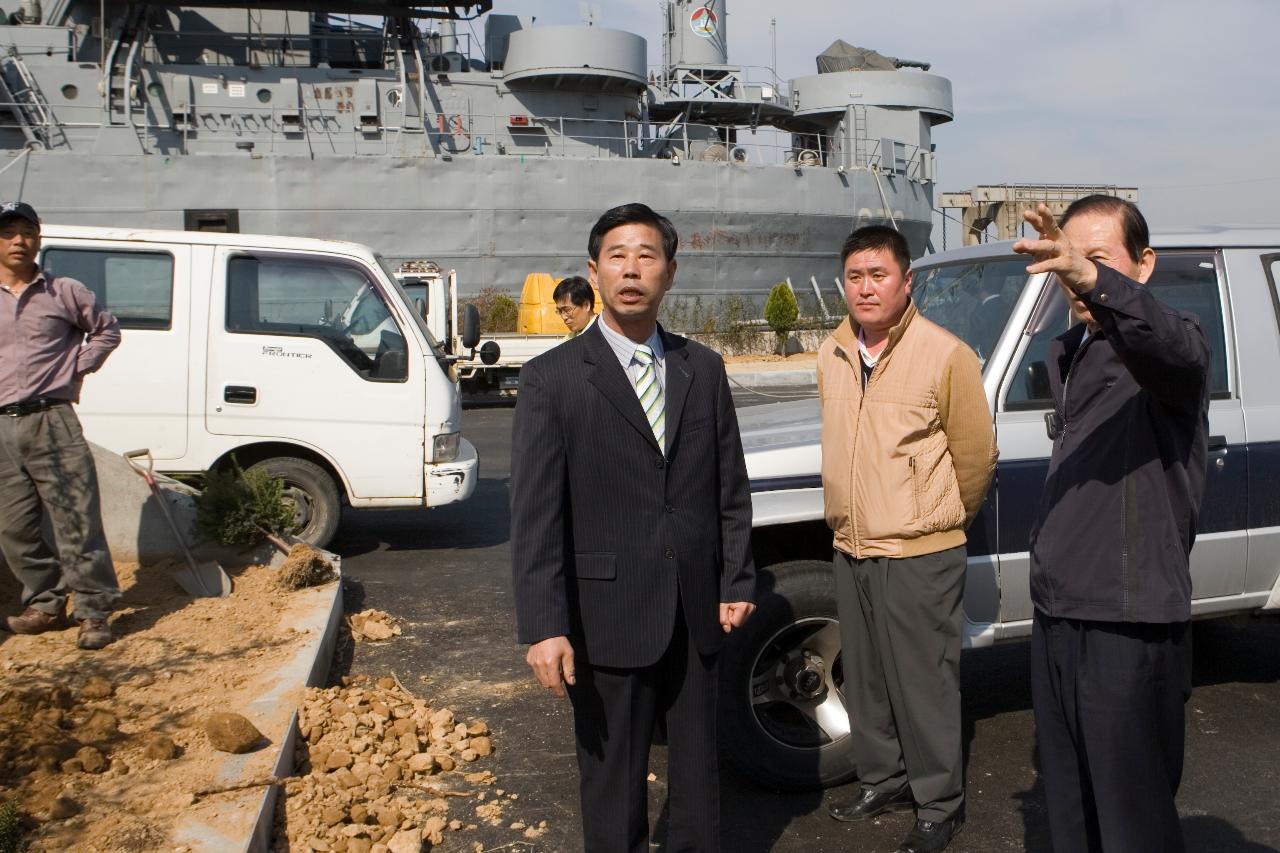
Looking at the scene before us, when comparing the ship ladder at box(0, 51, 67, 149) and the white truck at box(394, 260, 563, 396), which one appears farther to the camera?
the ship ladder at box(0, 51, 67, 149)

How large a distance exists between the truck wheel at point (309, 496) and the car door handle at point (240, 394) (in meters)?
0.44

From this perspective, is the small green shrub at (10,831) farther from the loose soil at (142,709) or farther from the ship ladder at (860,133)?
the ship ladder at (860,133)

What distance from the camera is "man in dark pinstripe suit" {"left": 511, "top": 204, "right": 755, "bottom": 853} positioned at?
2.84 metres

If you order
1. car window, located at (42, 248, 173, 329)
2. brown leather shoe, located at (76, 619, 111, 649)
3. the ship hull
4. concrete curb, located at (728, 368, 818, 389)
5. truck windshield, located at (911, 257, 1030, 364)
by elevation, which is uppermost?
the ship hull

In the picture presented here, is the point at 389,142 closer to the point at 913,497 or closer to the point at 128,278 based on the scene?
the point at 128,278

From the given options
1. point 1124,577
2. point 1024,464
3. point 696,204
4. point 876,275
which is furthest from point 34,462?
point 696,204

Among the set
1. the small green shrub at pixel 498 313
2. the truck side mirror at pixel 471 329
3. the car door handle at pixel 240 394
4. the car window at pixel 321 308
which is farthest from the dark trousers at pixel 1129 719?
the small green shrub at pixel 498 313

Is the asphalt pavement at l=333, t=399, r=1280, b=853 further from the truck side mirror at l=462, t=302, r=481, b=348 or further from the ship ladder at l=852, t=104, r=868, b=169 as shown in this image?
the ship ladder at l=852, t=104, r=868, b=169

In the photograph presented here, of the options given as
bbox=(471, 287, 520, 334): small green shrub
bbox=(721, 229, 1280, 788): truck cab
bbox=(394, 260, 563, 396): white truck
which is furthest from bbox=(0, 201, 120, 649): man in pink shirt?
bbox=(471, 287, 520, 334): small green shrub

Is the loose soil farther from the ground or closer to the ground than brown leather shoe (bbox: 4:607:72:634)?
closer to the ground

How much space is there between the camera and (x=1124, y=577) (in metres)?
2.60

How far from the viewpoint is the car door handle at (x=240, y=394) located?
26.1 ft

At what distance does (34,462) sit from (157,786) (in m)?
2.22

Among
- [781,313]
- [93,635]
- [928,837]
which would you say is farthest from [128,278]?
[781,313]
